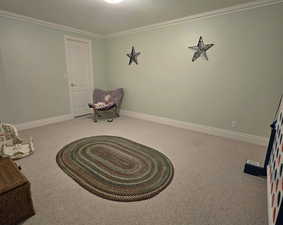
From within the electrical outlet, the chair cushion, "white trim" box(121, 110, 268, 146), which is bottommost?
"white trim" box(121, 110, 268, 146)

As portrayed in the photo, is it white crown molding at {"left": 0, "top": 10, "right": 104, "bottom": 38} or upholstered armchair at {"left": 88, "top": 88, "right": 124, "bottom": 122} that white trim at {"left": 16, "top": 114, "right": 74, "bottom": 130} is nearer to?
upholstered armchair at {"left": 88, "top": 88, "right": 124, "bottom": 122}

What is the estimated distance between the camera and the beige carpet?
1.47m

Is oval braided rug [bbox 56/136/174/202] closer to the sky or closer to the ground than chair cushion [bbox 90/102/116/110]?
closer to the ground

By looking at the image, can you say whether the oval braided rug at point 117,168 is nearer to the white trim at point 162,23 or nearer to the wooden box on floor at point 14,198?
the wooden box on floor at point 14,198

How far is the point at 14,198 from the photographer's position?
134cm

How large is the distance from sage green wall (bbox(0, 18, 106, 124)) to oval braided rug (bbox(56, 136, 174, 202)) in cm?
166

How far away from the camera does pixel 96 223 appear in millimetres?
1412

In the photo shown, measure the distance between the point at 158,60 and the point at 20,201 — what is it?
368 cm

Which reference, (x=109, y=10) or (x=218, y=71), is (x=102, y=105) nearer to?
(x=109, y=10)

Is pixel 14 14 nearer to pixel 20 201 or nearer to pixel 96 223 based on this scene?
pixel 20 201

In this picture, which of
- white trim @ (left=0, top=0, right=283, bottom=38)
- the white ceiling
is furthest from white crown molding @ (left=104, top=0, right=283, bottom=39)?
the white ceiling

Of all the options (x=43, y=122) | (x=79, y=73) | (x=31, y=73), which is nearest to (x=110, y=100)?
(x=79, y=73)

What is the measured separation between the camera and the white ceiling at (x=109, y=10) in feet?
8.75

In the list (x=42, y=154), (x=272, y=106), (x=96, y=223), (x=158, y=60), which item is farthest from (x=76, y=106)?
(x=272, y=106)
